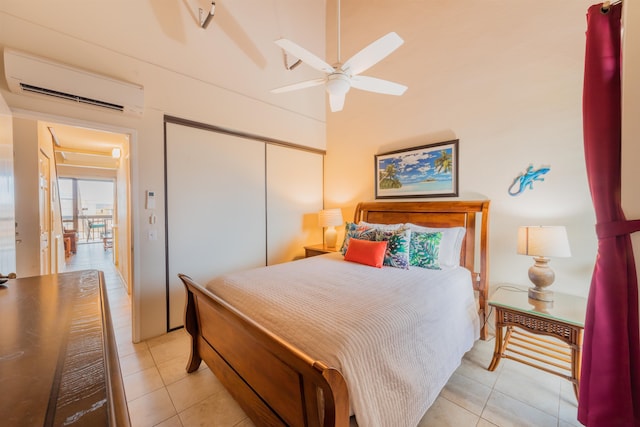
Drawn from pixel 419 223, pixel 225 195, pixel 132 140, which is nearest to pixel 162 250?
pixel 225 195

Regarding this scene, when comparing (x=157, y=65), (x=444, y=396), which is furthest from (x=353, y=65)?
(x=444, y=396)

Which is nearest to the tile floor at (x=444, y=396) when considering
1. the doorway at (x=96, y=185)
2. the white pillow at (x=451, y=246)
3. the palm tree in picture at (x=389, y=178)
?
the white pillow at (x=451, y=246)

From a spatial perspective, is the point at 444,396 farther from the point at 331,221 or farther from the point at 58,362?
the point at 331,221

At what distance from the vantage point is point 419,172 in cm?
306

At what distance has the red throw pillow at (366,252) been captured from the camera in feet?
7.99

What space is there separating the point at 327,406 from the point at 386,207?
8.79 ft

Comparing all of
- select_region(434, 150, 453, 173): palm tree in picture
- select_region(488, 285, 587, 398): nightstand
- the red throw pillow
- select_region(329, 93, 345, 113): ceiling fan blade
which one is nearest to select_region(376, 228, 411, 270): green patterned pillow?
the red throw pillow

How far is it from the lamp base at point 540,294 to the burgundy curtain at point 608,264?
106cm

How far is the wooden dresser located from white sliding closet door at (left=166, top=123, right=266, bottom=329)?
1.54 meters

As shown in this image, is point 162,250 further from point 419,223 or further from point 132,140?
point 419,223

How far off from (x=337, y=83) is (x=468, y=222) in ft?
6.44

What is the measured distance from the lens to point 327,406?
35.6 inches

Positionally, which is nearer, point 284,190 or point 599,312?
point 599,312

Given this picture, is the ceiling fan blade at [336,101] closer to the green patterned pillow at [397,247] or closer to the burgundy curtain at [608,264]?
the green patterned pillow at [397,247]
